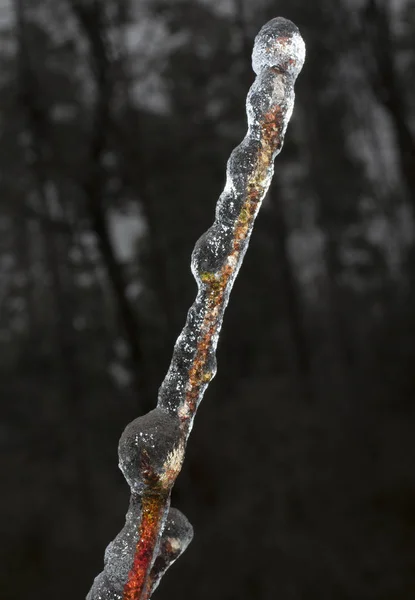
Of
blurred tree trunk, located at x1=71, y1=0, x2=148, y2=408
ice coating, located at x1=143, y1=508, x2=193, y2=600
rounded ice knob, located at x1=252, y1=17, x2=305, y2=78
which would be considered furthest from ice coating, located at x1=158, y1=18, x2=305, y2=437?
blurred tree trunk, located at x1=71, y1=0, x2=148, y2=408

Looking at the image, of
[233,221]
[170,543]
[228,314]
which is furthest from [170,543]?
[228,314]

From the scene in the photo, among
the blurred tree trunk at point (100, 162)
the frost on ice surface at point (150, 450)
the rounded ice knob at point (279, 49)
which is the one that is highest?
the blurred tree trunk at point (100, 162)

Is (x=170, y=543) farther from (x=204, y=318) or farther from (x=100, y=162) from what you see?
(x=100, y=162)

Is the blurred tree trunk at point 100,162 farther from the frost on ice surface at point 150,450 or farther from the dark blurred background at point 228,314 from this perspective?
the frost on ice surface at point 150,450

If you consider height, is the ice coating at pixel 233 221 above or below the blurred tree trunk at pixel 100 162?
below

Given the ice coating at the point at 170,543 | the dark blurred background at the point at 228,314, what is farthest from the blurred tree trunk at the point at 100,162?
the ice coating at the point at 170,543

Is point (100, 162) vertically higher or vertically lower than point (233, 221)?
higher

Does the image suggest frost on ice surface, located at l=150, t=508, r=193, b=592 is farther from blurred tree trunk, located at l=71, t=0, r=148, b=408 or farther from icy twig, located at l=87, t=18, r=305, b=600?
blurred tree trunk, located at l=71, t=0, r=148, b=408

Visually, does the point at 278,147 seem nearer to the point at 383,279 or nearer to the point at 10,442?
the point at 10,442
